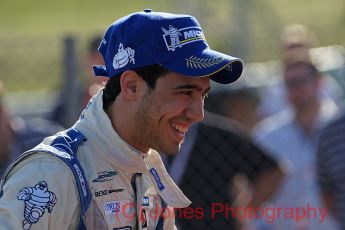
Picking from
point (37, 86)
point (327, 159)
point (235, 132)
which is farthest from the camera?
point (37, 86)

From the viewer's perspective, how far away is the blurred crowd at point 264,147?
214 inches

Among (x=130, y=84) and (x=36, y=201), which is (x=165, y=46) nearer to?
(x=130, y=84)

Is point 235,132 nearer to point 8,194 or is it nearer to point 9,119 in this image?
point 9,119

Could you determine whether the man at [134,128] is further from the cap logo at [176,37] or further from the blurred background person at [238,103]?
the blurred background person at [238,103]

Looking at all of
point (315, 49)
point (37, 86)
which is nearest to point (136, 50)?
point (315, 49)

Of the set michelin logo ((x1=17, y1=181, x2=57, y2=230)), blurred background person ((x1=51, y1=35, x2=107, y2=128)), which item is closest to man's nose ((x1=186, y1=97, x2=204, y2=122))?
michelin logo ((x1=17, y1=181, x2=57, y2=230))

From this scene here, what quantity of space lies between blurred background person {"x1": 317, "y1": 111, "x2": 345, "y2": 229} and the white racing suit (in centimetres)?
193

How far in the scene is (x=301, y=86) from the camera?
20.7ft

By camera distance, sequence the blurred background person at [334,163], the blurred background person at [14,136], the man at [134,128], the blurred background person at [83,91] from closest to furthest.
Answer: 1. the man at [134,128]
2. the blurred background person at [334,163]
3. the blurred background person at [14,136]
4. the blurred background person at [83,91]

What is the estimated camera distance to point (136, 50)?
336cm

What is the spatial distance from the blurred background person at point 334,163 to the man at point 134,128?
192 cm

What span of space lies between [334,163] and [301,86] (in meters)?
1.09

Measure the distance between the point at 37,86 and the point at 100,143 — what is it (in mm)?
6055

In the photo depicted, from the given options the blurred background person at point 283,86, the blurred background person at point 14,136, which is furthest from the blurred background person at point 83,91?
the blurred background person at point 283,86
